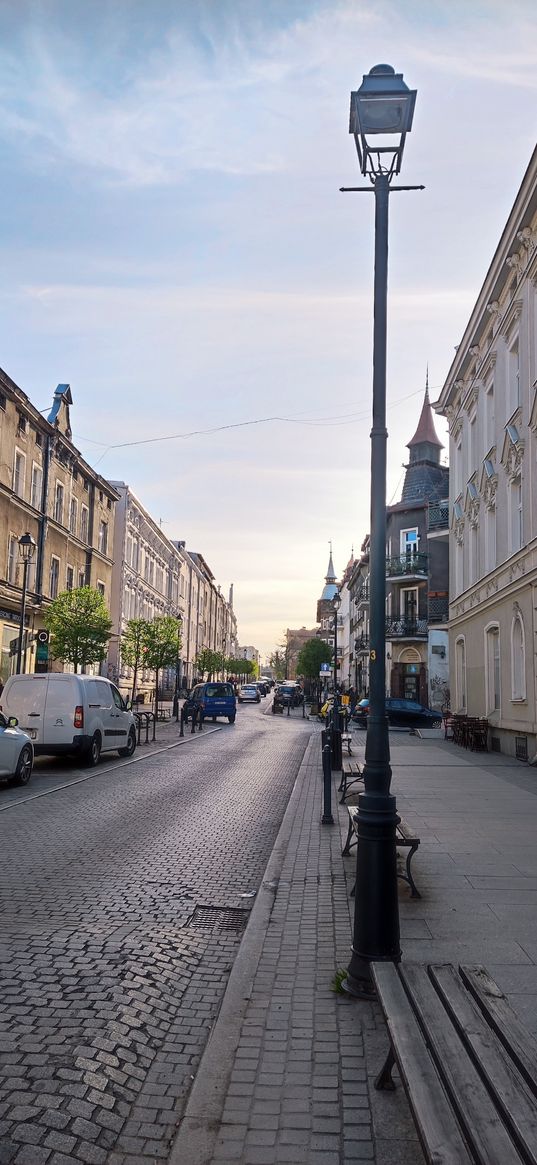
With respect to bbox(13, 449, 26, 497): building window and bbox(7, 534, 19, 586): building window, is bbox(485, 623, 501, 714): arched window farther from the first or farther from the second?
bbox(13, 449, 26, 497): building window

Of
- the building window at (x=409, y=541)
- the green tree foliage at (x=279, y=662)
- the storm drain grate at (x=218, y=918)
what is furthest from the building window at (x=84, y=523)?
the green tree foliage at (x=279, y=662)

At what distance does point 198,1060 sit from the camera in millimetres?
4062

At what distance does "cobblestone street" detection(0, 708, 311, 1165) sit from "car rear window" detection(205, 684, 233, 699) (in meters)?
25.1

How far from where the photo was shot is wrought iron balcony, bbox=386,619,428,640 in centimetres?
5034

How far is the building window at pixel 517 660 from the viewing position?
2016 centimetres

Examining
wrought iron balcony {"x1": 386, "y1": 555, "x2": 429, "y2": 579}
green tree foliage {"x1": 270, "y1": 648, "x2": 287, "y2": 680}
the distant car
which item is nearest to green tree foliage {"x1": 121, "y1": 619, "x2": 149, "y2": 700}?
wrought iron balcony {"x1": 386, "y1": 555, "x2": 429, "y2": 579}

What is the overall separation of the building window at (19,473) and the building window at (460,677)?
54.4ft

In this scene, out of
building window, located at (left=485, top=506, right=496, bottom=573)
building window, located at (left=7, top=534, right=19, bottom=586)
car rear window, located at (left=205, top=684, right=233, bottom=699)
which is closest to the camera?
building window, located at (left=485, top=506, right=496, bottom=573)

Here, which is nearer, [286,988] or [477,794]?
[286,988]

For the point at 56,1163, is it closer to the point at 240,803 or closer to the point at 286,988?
the point at 286,988

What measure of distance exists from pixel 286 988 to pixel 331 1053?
0.92 meters

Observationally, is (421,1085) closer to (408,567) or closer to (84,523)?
(84,523)

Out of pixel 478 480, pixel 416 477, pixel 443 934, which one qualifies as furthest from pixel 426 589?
pixel 443 934

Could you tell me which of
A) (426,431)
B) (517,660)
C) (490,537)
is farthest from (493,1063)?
(426,431)
